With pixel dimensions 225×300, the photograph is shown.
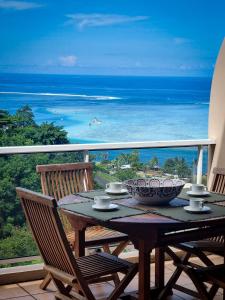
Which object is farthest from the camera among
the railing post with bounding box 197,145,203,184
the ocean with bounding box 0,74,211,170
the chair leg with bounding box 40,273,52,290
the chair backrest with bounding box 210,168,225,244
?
the ocean with bounding box 0,74,211,170

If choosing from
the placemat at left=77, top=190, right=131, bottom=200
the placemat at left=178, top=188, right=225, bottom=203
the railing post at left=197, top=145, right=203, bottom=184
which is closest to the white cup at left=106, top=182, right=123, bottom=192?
the placemat at left=77, top=190, right=131, bottom=200

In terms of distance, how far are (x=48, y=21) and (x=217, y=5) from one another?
18.8ft

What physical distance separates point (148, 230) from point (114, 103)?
13977mm

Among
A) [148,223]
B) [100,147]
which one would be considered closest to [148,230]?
[148,223]

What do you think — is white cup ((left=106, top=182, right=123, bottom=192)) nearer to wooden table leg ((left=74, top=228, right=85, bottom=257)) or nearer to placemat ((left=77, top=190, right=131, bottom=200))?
placemat ((left=77, top=190, right=131, bottom=200))

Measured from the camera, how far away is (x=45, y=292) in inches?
173

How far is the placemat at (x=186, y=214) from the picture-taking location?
3320 mm

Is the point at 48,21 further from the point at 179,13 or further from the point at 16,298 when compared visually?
the point at 16,298

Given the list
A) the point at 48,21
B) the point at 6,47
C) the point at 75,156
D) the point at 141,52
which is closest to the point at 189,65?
the point at 141,52

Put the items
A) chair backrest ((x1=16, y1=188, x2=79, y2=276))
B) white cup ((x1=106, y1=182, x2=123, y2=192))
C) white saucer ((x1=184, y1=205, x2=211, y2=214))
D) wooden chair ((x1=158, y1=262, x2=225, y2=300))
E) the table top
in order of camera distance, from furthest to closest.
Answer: white cup ((x1=106, y1=182, x2=123, y2=192)) < wooden chair ((x1=158, y1=262, x2=225, y2=300)) < white saucer ((x1=184, y1=205, x2=211, y2=214)) < the table top < chair backrest ((x1=16, y1=188, x2=79, y2=276))

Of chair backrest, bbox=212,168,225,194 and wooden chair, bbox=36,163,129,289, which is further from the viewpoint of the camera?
chair backrest, bbox=212,168,225,194

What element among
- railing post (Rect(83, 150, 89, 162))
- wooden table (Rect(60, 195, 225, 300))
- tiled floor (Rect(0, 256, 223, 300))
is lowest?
tiled floor (Rect(0, 256, 223, 300))

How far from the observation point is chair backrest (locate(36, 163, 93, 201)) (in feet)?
14.8

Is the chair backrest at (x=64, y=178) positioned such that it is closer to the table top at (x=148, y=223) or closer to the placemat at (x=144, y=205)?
the placemat at (x=144, y=205)
